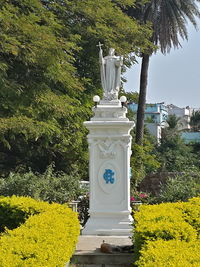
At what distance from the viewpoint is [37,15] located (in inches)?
686

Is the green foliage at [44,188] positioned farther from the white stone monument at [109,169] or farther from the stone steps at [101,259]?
the stone steps at [101,259]

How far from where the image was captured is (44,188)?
545 inches

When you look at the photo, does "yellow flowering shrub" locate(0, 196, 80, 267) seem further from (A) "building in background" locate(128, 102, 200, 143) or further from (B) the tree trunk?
(A) "building in background" locate(128, 102, 200, 143)

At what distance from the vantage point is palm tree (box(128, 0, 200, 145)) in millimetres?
24172

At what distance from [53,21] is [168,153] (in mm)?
28252

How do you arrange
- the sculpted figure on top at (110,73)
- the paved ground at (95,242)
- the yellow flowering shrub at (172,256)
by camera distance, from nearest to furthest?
the yellow flowering shrub at (172,256)
the paved ground at (95,242)
the sculpted figure on top at (110,73)

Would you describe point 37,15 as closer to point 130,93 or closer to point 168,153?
point 130,93

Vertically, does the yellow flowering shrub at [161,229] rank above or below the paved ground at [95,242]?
above

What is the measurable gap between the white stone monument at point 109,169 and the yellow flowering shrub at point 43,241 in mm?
1819

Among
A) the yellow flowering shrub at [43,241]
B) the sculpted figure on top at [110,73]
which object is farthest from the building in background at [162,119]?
the yellow flowering shrub at [43,241]

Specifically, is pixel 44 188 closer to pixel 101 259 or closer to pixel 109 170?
pixel 109 170

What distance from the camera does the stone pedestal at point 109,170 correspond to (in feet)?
34.8

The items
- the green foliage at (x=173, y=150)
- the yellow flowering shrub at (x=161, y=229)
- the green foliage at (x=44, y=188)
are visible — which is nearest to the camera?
the yellow flowering shrub at (x=161, y=229)

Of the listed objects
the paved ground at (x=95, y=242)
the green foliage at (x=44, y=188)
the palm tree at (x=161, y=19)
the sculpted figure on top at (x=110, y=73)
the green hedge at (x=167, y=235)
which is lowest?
the paved ground at (x=95, y=242)
